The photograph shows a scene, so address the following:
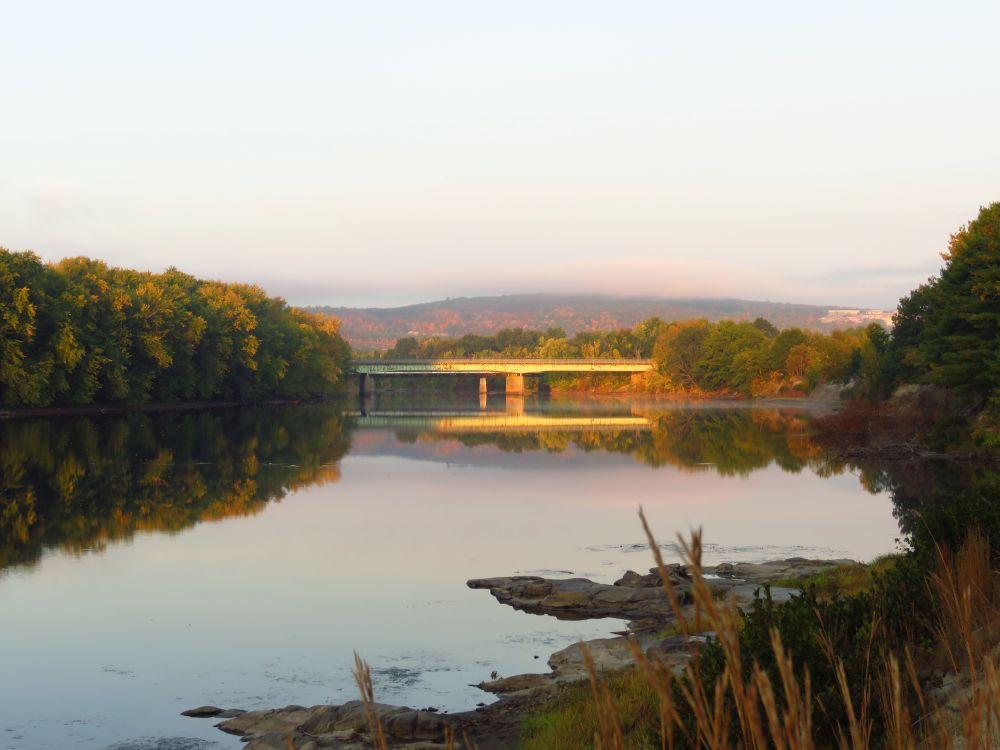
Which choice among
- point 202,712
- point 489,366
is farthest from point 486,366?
point 202,712

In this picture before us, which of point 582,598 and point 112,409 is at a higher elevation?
point 582,598

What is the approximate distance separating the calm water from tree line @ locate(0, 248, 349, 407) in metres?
10.7

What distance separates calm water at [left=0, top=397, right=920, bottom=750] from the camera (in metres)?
14.9

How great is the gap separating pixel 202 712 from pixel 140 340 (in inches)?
3016

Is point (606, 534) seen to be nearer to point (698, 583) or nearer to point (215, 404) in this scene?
point (698, 583)

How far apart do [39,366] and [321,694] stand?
204ft

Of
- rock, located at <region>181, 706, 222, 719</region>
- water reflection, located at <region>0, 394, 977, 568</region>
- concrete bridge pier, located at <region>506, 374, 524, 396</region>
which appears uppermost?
rock, located at <region>181, 706, 222, 719</region>

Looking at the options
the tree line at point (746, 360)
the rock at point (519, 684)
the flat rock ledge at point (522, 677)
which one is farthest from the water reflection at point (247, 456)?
the tree line at point (746, 360)

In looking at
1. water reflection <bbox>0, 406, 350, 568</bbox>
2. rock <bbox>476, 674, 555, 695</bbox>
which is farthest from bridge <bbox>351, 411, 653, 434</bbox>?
rock <bbox>476, 674, 555, 695</bbox>

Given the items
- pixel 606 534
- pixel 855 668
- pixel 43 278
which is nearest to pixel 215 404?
pixel 43 278

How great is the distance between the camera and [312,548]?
2677 cm

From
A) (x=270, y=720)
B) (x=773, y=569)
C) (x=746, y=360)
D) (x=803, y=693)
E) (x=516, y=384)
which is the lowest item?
(x=516, y=384)

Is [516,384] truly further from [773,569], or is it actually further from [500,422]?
[773,569]

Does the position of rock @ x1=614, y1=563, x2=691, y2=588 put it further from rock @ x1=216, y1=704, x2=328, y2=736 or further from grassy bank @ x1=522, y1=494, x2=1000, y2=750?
rock @ x1=216, y1=704, x2=328, y2=736
